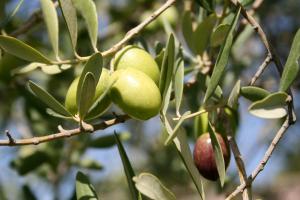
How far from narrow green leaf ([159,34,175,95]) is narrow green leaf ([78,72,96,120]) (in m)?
0.13

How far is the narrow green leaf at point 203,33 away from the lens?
4.41ft

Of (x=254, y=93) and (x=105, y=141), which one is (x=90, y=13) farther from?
(x=105, y=141)

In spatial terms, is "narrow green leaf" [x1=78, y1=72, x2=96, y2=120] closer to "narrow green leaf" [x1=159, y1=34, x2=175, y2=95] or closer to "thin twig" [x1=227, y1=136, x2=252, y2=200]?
"narrow green leaf" [x1=159, y1=34, x2=175, y2=95]

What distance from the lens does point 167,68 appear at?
1.03 meters

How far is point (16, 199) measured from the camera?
7.70ft

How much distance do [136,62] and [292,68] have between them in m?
0.27

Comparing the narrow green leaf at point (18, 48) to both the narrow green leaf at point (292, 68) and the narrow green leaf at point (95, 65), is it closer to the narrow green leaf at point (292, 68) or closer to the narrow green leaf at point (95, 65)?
the narrow green leaf at point (95, 65)

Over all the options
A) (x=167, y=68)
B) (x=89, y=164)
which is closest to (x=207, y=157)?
(x=167, y=68)

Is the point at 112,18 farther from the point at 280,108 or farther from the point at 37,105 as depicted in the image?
the point at 280,108

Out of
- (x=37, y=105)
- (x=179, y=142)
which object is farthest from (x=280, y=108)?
(x=37, y=105)

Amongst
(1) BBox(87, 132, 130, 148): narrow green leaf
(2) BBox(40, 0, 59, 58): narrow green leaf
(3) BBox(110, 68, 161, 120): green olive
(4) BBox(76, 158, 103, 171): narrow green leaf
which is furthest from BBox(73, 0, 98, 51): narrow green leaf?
(4) BBox(76, 158, 103, 171): narrow green leaf

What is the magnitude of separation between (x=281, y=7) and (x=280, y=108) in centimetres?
192

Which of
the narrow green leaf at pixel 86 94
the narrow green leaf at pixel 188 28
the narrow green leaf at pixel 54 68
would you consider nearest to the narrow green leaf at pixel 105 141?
the narrow green leaf at pixel 188 28

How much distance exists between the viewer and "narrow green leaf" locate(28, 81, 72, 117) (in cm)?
97
